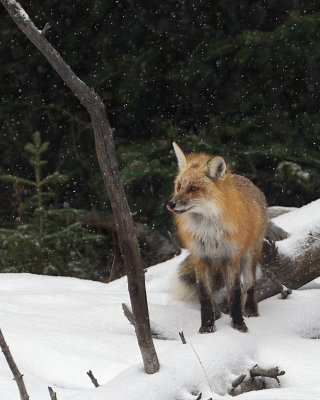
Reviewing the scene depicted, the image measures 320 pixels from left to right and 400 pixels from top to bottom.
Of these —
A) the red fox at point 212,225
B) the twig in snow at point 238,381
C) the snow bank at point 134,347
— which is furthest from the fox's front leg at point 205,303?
the twig in snow at point 238,381

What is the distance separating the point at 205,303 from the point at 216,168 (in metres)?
0.98

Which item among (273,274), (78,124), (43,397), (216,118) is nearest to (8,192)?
(78,124)

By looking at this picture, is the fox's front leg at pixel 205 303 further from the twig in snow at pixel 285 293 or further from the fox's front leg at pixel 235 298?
the twig in snow at pixel 285 293

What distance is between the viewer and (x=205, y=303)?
448 centimetres

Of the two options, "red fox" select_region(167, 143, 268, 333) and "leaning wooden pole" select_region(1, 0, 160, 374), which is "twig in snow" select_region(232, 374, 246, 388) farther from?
"red fox" select_region(167, 143, 268, 333)

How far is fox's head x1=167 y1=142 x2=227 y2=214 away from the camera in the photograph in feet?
14.5

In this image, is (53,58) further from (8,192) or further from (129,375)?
(8,192)

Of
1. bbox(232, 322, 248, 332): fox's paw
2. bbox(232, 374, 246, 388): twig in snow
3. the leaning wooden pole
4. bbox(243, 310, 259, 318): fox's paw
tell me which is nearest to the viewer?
the leaning wooden pole

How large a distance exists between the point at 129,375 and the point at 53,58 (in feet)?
4.95

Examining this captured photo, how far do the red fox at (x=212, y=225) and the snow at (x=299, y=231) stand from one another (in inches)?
31.5

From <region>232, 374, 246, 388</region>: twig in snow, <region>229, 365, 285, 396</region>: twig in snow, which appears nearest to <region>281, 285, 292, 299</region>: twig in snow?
<region>229, 365, 285, 396</region>: twig in snow

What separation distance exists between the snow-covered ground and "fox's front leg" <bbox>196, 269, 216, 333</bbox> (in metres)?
0.10

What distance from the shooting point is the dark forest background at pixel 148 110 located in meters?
7.68

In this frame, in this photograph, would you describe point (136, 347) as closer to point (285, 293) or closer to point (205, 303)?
point (205, 303)
